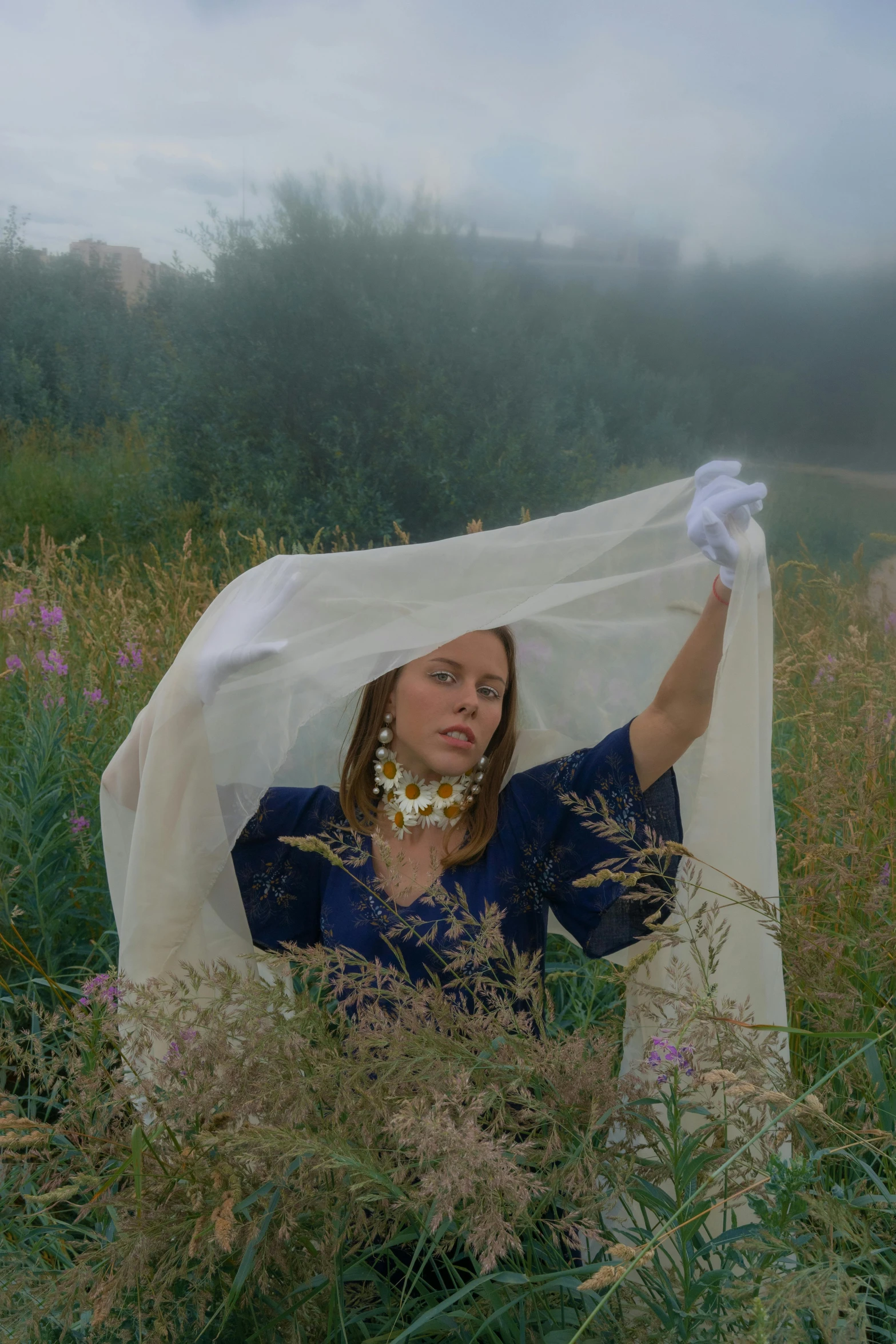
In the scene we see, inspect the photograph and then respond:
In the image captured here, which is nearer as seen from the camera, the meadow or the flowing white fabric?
the meadow

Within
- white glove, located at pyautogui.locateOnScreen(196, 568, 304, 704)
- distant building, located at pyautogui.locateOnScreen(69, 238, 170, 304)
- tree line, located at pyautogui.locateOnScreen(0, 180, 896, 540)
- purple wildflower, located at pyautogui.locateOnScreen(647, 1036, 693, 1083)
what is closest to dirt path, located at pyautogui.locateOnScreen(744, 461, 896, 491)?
tree line, located at pyautogui.locateOnScreen(0, 180, 896, 540)

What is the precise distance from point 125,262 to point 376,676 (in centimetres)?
1240

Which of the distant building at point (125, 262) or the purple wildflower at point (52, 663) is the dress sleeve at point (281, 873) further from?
the distant building at point (125, 262)

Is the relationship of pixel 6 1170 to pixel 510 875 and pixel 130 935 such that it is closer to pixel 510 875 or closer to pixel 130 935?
pixel 130 935

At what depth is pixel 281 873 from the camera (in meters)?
1.53

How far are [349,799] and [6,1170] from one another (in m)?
0.68

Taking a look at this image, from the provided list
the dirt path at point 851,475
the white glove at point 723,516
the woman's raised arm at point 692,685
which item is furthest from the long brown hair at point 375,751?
the dirt path at point 851,475

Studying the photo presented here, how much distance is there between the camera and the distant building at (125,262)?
38.7 ft

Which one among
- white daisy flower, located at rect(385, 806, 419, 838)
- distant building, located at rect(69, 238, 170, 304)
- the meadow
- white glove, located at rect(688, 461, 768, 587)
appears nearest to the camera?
the meadow

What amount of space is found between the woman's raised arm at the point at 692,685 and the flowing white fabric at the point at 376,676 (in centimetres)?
6

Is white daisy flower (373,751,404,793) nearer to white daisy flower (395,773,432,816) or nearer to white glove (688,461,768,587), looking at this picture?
white daisy flower (395,773,432,816)

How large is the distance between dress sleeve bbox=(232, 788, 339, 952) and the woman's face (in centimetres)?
22

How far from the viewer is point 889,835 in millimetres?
992

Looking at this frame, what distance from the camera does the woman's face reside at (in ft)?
4.71
